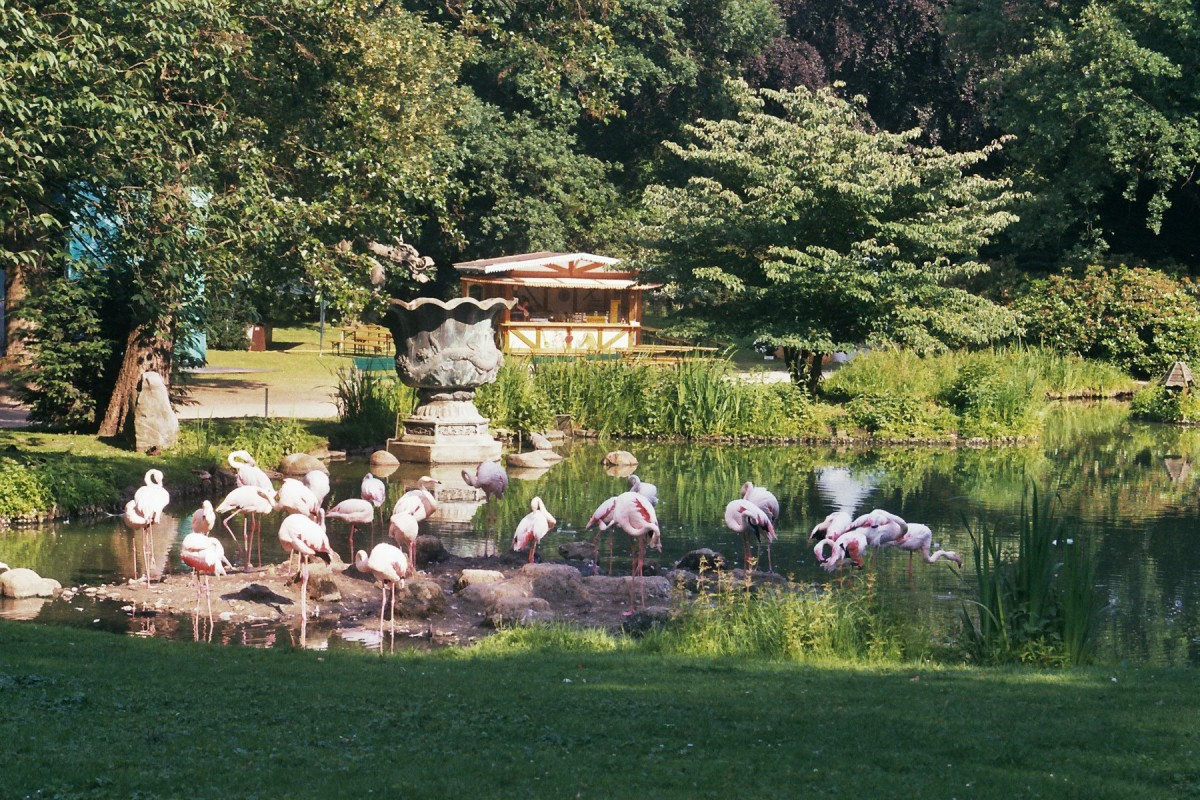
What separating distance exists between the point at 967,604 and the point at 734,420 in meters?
12.7

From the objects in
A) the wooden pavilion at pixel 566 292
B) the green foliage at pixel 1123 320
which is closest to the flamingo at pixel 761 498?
the green foliage at pixel 1123 320

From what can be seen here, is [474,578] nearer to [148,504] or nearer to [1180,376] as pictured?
[148,504]

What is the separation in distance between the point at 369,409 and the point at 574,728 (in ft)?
50.4

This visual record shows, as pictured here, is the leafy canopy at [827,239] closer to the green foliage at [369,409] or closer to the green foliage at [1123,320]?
the green foliage at [1123,320]

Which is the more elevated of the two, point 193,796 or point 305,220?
point 305,220

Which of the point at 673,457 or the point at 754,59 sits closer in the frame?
the point at 673,457

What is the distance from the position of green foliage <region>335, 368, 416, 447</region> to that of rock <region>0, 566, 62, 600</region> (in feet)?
32.2

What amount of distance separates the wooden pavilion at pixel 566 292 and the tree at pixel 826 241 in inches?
347

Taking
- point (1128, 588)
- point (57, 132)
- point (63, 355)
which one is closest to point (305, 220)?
point (63, 355)

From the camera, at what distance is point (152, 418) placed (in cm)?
1717

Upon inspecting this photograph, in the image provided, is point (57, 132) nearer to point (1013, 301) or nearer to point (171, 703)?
point (171, 703)

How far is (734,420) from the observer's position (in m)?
23.3

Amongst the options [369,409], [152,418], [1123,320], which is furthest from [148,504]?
[1123,320]

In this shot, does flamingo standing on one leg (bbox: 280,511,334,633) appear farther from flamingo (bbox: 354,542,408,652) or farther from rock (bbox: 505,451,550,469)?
rock (bbox: 505,451,550,469)
